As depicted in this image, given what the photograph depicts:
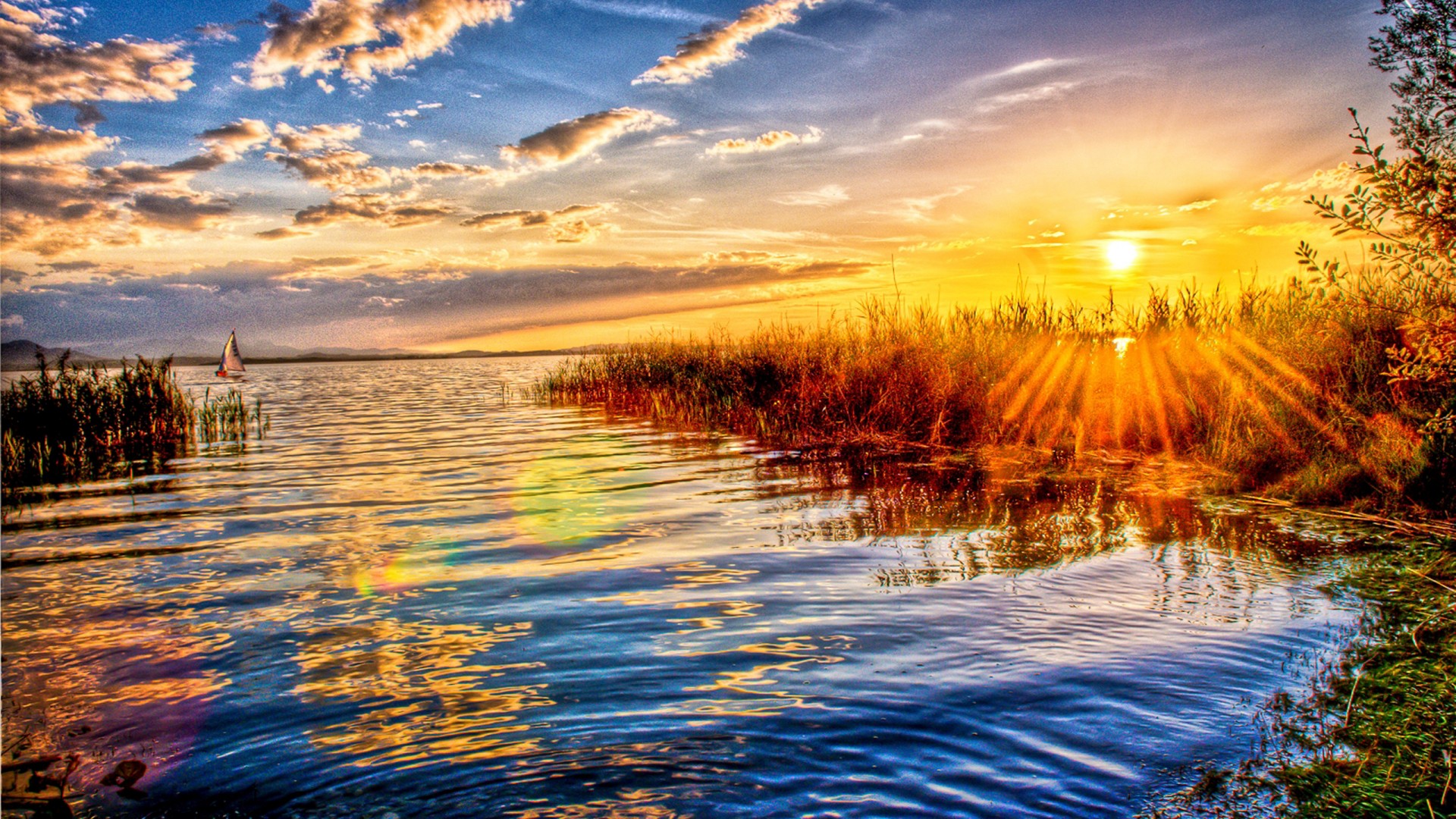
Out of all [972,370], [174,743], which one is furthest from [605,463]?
[174,743]

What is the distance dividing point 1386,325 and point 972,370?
14.3ft

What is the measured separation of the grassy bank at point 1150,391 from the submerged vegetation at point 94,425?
10.5m

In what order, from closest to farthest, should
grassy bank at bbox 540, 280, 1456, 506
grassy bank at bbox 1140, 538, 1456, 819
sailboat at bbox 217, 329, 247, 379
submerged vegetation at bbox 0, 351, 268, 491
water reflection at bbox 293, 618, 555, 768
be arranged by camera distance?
grassy bank at bbox 1140, 538, 1456, 819 → water reflection at bbox 293, 618, 555, 768 → grassy bank at bbox 540, 280, 1456, 506 → submerged vegetation at bbox 0, 351, 268, 491 → sailboat at bbox 217, 329, 247, 379

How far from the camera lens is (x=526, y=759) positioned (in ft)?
9.74

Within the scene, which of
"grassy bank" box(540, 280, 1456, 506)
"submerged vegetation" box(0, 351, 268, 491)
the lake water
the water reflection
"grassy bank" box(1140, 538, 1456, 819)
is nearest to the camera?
"grassy bank" box(1140, 538, 1456, 819)

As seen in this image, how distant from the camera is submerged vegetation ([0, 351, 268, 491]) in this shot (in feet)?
40.5

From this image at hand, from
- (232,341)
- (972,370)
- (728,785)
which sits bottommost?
(728,785)

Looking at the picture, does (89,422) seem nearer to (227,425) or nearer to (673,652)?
(227,425)

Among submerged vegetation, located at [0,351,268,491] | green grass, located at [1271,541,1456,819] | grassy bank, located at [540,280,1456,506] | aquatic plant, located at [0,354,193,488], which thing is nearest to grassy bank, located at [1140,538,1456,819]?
green grass, located at [1271,541,1456,819]

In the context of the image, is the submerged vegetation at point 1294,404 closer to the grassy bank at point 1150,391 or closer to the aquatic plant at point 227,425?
the grassy bank at point 1150,391

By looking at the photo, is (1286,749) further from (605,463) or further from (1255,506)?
(605,463)

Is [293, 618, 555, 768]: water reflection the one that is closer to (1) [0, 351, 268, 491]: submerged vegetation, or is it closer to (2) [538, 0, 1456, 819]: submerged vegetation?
(2) [538, 0, 1456, 819]: submerged vegetation

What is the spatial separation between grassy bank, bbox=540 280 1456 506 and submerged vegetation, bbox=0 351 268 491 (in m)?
10.5

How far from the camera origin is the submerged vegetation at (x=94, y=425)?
40.5 feet
